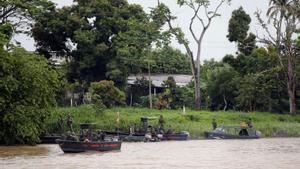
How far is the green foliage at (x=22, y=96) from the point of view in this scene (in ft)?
132

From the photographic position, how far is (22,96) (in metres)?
41.8

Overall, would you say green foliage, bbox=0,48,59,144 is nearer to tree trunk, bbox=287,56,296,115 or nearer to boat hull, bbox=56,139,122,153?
boat hull, bbox=56,139,122,153

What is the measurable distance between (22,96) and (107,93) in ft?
43.3

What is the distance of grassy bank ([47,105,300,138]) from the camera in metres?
48.0

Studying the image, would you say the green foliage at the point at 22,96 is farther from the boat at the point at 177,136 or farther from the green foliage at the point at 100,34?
the green foliage at the point at 100,34

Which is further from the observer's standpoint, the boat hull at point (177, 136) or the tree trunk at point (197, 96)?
the tree trunk at point (197, 96)

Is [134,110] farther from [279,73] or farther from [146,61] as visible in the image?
[279,73]

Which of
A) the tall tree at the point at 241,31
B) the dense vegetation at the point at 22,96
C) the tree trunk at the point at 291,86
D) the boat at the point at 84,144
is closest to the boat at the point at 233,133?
the tree trunk at the point at 291,86

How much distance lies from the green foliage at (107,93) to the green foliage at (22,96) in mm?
9260

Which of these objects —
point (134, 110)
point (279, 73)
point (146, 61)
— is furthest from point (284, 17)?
point (134, 110)

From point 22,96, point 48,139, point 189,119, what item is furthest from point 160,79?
point 22,96

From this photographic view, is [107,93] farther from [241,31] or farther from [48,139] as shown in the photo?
[241,31]

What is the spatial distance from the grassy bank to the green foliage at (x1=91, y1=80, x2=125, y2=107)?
7.33 ft

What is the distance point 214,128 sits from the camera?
167 ft
